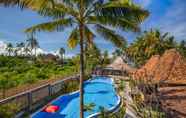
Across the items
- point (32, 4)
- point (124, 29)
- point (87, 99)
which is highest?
point (32, 4)

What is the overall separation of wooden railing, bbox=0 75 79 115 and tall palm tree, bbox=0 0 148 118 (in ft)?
12.5

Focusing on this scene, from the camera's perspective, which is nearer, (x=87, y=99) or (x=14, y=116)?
(x=14, y=116)

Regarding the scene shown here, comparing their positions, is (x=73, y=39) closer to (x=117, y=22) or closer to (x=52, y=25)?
(x=52, y=25)

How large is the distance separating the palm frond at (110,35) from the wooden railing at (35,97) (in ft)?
16.8

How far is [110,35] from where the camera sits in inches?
455

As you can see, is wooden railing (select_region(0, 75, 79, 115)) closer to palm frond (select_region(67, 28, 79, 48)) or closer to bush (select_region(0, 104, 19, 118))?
bush (select_region(0, 104, 19, 118))

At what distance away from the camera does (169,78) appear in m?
16.7

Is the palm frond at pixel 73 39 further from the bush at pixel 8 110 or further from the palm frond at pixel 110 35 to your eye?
the bush at pixel 8 110

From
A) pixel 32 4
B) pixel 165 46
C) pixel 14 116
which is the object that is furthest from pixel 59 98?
pixel 165 46

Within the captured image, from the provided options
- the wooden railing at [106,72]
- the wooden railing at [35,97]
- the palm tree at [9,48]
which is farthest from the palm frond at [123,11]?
the palm tree at [9,48]

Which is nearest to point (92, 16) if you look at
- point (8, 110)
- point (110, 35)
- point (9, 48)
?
point (110, 35)

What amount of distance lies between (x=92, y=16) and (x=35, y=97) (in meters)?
7.05

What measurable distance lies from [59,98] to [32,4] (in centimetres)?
1079

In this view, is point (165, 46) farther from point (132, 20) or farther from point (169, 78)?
point (132, 20)
